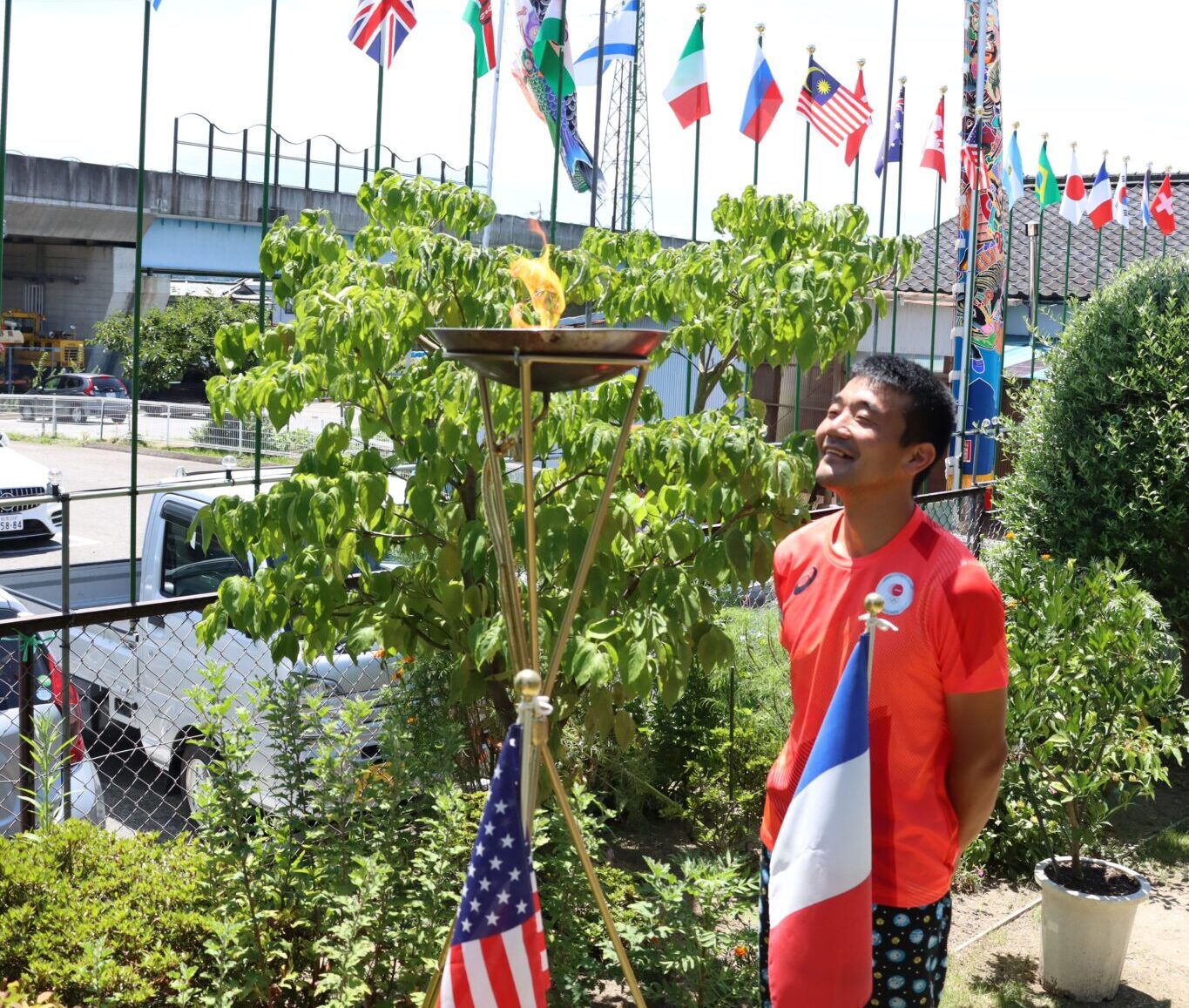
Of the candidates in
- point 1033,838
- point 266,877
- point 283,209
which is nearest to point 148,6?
A: point 266,877

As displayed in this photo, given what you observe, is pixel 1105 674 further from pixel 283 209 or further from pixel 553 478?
pixel 283 209

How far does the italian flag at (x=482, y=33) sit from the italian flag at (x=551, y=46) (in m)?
0.20

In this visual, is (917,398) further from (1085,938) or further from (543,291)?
(1085,938)

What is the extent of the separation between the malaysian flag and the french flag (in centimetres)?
485

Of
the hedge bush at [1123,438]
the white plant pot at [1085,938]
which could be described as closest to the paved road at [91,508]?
the hedge bush at [1123,438]

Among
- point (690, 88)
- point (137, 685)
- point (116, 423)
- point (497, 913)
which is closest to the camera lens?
point (497, 913)

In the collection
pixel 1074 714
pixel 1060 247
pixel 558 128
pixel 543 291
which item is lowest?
pixel 1074 714

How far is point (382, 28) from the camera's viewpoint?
4.66m

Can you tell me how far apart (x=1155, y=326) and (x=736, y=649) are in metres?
2.57

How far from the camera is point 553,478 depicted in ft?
12.7

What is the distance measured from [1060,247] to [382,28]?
668 inches

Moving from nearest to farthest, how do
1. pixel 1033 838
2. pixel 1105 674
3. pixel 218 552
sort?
pixel 1105 674 → pixel 1033 838 → pixel 218 552

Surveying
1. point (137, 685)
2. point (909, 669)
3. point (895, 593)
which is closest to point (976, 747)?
point (909, 669)

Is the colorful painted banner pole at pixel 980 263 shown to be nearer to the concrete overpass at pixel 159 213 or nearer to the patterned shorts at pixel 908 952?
the concrete overpass at pixel 159 213
